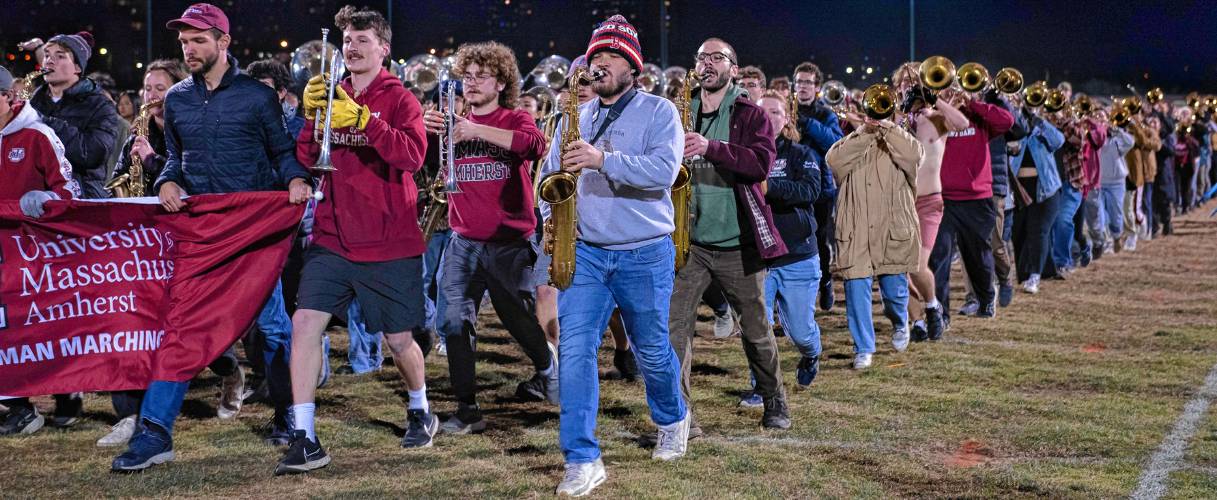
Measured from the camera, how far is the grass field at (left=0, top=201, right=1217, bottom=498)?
19.1ft

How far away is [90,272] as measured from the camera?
6.59 meters

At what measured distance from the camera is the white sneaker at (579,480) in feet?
18.3

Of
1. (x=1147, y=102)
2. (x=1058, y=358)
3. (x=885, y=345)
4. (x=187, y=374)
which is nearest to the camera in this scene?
(x=187, y=374)

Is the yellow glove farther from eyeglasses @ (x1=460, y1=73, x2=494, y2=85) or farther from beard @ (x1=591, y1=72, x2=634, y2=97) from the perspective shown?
eyeglasses @ (x1=460, y1=73, x2=494, y2=85)

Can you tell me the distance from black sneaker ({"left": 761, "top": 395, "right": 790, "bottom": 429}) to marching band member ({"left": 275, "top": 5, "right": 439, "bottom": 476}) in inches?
79.5

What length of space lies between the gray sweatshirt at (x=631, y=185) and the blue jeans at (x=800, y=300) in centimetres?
231

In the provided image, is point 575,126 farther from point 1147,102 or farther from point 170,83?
point 1147,102

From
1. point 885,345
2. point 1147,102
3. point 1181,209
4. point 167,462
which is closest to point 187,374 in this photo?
point 167,462

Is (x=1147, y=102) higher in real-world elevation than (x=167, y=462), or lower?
higher

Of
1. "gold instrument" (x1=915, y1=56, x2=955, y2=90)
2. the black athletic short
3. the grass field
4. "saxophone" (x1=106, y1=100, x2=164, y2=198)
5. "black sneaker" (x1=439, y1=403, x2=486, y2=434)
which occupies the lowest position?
the grass field

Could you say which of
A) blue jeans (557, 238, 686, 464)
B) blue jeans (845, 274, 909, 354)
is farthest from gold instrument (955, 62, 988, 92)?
blue jeans (557, 238, 686, 464)

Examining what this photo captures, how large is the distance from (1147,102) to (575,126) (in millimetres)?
19878

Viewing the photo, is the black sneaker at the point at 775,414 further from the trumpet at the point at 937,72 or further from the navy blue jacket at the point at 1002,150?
the navy blue jacket at the point at 1002,150

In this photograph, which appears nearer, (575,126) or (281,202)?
(575,126)
